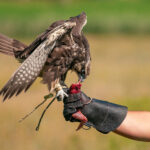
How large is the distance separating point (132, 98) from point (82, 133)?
2611 millimetres

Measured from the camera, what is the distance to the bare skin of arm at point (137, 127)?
519cm

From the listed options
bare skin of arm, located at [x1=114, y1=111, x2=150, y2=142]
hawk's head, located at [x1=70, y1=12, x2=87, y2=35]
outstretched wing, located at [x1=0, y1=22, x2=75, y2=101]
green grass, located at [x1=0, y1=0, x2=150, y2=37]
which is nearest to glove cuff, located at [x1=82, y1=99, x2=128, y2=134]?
bare skin of arm, located at [x1=114, y1=111, x2=150, y2=142]

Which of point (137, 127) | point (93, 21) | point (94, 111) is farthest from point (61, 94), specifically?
point (93, 21)

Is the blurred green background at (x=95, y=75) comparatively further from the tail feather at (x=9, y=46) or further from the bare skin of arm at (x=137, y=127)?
the bare skin of arm at (x=137, y=127)

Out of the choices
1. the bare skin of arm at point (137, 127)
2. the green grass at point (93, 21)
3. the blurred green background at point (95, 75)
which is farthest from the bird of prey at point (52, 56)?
the green grass at point (93, 21)

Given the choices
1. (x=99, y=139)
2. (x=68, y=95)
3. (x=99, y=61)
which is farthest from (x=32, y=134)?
(x=99, y=61)

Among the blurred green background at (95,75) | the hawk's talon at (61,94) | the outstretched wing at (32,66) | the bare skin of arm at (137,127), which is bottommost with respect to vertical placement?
the blurred green background at (95,75)

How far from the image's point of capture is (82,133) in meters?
8.27

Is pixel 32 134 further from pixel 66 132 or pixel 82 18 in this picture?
pixel 82 18

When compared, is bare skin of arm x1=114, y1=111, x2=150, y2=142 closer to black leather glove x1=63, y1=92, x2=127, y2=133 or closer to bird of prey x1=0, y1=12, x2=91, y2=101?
black leather glove x1=63, y1=92, x2=127, y2=133

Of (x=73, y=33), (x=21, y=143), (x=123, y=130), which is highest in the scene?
(x=73, y=33)

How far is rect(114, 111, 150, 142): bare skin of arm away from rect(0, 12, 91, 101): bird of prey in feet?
2.11

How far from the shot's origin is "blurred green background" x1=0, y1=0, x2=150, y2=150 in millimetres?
7758

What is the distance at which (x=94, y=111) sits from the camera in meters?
5.41
